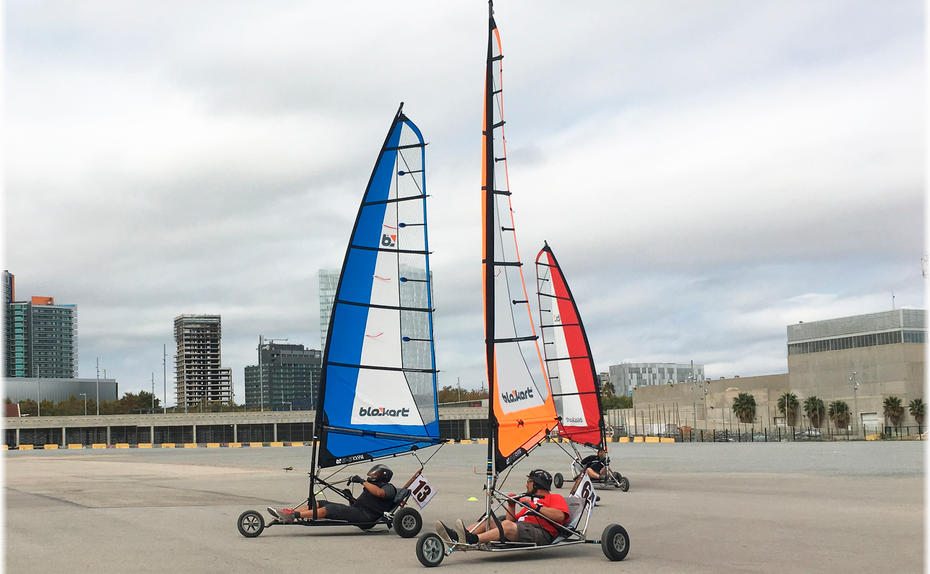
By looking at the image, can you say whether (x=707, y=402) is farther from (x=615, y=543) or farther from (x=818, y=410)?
(x=615, y=543)

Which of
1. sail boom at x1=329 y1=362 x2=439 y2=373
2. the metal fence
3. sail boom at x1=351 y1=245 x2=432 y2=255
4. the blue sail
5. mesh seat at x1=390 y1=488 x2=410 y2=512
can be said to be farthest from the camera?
the metal fence

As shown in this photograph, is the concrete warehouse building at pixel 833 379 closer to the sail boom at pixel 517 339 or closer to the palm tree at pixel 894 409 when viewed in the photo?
the palm tree at pixel 894 409

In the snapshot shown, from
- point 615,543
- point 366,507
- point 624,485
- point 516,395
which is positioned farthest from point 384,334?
point 624,485

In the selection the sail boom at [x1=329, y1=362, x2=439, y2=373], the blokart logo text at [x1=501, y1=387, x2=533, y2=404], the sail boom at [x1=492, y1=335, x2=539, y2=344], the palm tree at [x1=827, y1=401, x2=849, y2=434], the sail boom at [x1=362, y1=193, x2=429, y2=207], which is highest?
the sail boom at [x1=362, y1=193, x2=429, y2=207]

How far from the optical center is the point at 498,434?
1384cm

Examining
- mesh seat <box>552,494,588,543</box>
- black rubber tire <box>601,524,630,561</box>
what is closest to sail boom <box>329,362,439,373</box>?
mesh seat <box>552,494,588,543</box>

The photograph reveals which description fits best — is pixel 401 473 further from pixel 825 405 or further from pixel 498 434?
pixel 825 405

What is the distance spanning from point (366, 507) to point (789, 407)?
→ 116m

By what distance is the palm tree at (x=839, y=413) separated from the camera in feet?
373

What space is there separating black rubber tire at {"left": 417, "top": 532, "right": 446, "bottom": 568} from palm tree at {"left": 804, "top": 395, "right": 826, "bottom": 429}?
377ft

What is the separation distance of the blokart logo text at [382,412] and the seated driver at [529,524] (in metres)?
3.47

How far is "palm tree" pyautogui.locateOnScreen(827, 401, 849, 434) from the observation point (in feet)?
373

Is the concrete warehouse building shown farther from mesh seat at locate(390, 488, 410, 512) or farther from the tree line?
mesh seat at locate(390, 488, 410, 512)

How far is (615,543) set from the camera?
41.7ft
